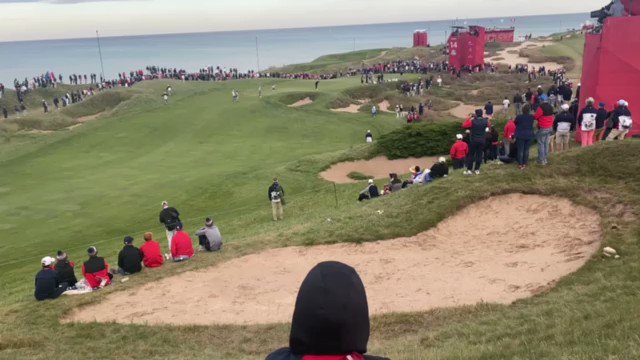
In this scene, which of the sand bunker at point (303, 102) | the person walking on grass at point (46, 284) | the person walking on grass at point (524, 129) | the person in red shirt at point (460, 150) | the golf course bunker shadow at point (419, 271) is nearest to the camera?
the golf course bunker shadow at point (419, 271)

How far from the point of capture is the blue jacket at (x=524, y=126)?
601 inches

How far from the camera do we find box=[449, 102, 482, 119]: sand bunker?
4562 centimetres

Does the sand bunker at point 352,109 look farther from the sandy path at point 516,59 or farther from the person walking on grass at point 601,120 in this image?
the sandy path at point 516,59

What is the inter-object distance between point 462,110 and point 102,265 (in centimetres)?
3979

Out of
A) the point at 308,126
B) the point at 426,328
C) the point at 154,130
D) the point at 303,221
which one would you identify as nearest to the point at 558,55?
the point at 308,126

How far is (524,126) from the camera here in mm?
15375

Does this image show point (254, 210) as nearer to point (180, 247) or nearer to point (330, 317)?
point (180, 247)

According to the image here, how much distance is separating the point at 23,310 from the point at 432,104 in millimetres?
41501

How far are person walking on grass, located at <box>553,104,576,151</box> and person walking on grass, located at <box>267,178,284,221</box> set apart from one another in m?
10.7

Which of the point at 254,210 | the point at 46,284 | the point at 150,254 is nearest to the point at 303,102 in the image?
the point at 254,210

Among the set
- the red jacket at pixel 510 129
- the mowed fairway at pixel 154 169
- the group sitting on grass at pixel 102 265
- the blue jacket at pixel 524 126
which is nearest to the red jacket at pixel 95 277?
the group sitting on grass at pixel 102 265

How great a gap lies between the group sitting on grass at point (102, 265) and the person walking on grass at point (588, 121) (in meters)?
12.9

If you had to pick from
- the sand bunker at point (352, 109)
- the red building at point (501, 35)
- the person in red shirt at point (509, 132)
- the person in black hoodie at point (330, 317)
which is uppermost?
the red building at point (501, 35)

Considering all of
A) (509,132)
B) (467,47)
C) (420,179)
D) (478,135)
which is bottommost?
(420,179)
